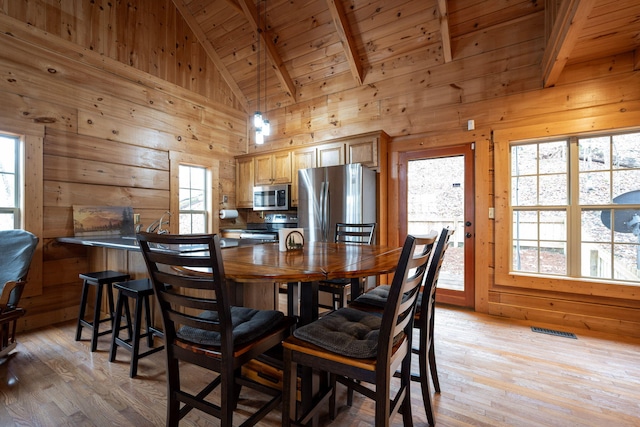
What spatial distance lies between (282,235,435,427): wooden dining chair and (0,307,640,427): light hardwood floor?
54cm

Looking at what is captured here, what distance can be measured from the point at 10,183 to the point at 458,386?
434 centimetres

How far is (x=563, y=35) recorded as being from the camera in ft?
7.75

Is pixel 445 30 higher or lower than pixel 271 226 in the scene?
higher

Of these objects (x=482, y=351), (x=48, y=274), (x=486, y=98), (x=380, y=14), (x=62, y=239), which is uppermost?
(x=380, y=14)

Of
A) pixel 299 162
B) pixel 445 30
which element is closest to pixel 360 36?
pixel 445 30

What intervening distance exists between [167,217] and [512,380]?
4228mm

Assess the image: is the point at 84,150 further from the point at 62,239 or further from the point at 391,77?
the point at 391,77

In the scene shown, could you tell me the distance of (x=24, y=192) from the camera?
115 inches

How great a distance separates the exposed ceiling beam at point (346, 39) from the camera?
361cm

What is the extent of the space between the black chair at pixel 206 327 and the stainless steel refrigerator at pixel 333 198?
2.32 meters

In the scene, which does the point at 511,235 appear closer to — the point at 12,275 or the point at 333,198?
the point at 333,198

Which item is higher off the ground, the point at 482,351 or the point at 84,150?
the point at 84,150

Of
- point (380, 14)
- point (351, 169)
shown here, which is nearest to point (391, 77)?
point (380, 14)

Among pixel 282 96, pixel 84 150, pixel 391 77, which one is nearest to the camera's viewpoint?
pixel 84 150
